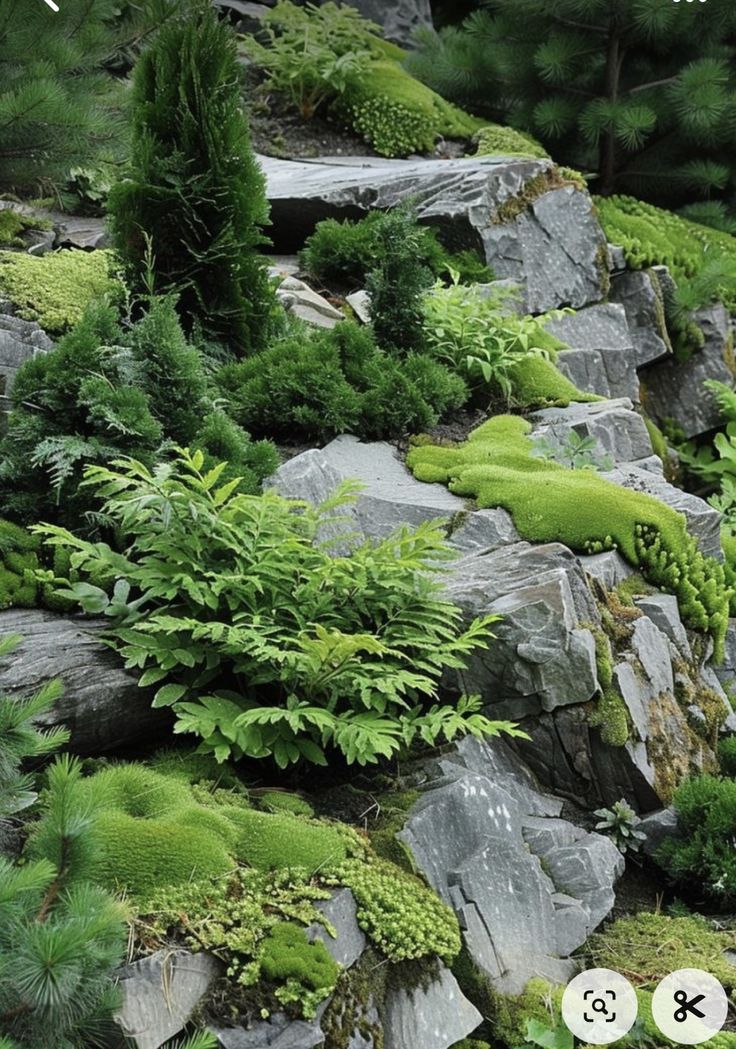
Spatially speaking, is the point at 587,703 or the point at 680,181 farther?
the point at 680,181

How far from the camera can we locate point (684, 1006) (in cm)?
449

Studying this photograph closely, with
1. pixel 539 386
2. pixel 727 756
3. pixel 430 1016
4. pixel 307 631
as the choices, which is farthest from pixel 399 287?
pixel 430 1016

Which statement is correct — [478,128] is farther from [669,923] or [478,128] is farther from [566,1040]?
[566,1040]

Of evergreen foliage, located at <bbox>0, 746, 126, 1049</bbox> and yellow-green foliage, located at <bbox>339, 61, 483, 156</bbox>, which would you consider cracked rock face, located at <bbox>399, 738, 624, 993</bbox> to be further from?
yellow-green foliage, located at <bbox>339, 61, 483, 156</bbox>

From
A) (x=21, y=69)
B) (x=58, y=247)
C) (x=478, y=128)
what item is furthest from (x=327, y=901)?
(x=478, y=128)

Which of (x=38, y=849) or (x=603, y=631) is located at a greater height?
(x=38, y=849)

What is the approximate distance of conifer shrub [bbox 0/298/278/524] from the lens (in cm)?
553

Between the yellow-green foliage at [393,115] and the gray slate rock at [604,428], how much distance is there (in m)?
6.50

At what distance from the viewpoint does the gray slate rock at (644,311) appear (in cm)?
1179

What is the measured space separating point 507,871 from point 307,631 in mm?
1400

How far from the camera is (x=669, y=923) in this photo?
16.8ft

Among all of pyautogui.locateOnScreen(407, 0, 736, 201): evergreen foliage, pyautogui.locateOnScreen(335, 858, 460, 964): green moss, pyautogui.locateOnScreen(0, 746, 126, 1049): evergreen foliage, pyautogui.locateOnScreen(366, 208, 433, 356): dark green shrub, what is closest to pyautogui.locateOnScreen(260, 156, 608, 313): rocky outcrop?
pyautogui.locateOnScreen(407, 0, 736, 201): evergreen foliage

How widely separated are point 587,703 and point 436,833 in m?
1.37

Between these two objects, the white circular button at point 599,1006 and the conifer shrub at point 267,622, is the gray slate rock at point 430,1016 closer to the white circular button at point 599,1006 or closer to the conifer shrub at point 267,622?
the white circular button at point 599,1006
